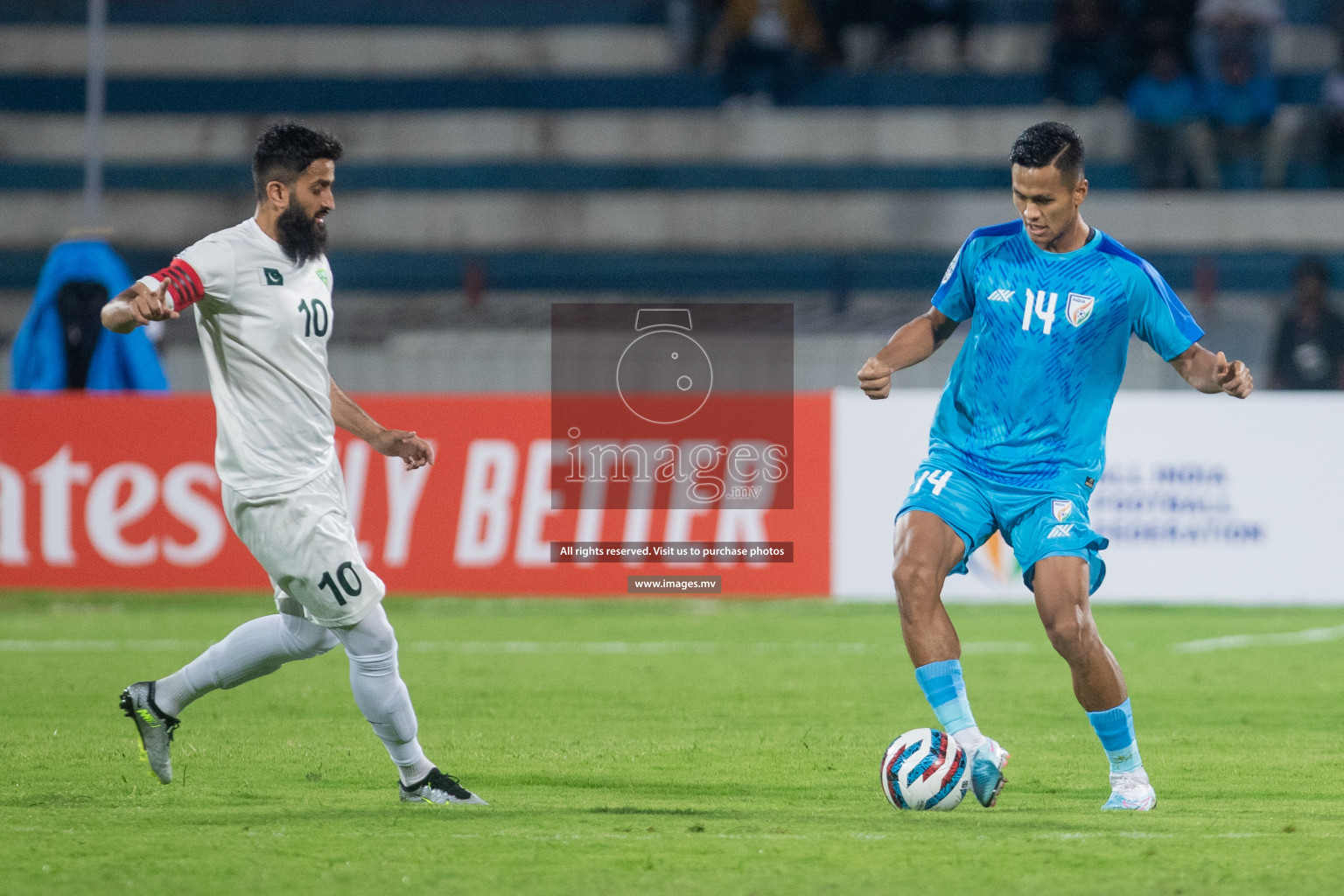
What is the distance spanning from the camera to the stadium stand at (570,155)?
729 inches

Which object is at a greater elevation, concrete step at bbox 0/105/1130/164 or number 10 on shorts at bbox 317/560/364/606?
concrete step at bbox 0/105/1130/164

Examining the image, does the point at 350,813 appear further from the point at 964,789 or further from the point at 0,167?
the point at 0,167

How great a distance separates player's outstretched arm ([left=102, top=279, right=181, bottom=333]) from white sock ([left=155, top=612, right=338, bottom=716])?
3.64 feet

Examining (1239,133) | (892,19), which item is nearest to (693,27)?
(892,19)

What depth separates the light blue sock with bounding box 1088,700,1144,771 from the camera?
216 inches

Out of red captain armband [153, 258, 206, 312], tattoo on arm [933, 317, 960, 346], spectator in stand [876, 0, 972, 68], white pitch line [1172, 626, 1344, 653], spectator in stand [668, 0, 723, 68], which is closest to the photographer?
red captain armband [153, 258, 206, 312]

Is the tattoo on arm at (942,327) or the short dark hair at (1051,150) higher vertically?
the short dark hair at (1051,150)

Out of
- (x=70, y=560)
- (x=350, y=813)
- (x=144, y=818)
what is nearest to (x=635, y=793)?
(x=350, y=813)

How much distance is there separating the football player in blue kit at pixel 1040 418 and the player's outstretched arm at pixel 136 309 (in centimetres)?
209

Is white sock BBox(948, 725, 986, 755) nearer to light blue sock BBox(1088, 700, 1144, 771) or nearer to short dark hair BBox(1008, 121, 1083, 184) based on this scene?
light blue sock BBox(1088, 700, 1144, 771)

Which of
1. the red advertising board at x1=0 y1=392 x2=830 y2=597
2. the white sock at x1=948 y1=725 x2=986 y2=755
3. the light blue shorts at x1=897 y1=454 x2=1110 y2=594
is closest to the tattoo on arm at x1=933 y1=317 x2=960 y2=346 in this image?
the light blue shorts at x1=897 y1=454 x2=1110 y2=594

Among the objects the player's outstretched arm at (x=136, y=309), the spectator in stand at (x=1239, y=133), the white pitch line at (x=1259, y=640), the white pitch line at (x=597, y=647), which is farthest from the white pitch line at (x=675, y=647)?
the spectator in stand at (x=1239, y=133)

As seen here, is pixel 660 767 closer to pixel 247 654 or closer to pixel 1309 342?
pixel 247 654

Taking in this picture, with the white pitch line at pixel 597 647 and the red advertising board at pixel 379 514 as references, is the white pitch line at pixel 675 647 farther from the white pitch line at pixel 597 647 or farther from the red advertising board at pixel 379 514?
the red advertising board at pixel 379 514
